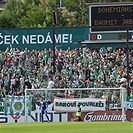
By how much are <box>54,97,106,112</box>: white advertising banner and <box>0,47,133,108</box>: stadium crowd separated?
44 centimetres

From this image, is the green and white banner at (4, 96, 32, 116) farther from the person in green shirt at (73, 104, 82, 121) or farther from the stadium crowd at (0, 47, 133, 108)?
the person in green shirt at (73, 104, 82, 121)

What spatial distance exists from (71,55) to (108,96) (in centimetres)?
668

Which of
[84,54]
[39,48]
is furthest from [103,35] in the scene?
[39,48]

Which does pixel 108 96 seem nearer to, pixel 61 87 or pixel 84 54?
pixel 61 87

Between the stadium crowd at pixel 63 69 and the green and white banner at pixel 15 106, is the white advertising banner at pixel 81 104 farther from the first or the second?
the green and white banner at pixel 15 106

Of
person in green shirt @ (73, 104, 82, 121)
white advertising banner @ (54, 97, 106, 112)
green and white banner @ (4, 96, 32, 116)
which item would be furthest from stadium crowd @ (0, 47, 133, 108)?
person in green shirt @ (73, 104, 82, 121)

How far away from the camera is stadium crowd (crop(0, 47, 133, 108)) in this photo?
3553 centimetres

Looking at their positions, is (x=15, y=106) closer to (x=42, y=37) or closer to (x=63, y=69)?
(x=63, y=69)

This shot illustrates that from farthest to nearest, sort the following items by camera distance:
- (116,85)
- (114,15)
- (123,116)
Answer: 1. (114,15)
2. (116,85)
3. (123,116)

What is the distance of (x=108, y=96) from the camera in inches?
1297

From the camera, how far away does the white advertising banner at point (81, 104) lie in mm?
32688

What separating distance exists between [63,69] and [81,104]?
15.4ft

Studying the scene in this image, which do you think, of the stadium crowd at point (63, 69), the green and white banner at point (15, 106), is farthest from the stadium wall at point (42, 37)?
the green and white banner at point (15, 106)

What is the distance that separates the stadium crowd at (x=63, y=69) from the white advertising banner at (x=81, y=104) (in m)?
0.44
